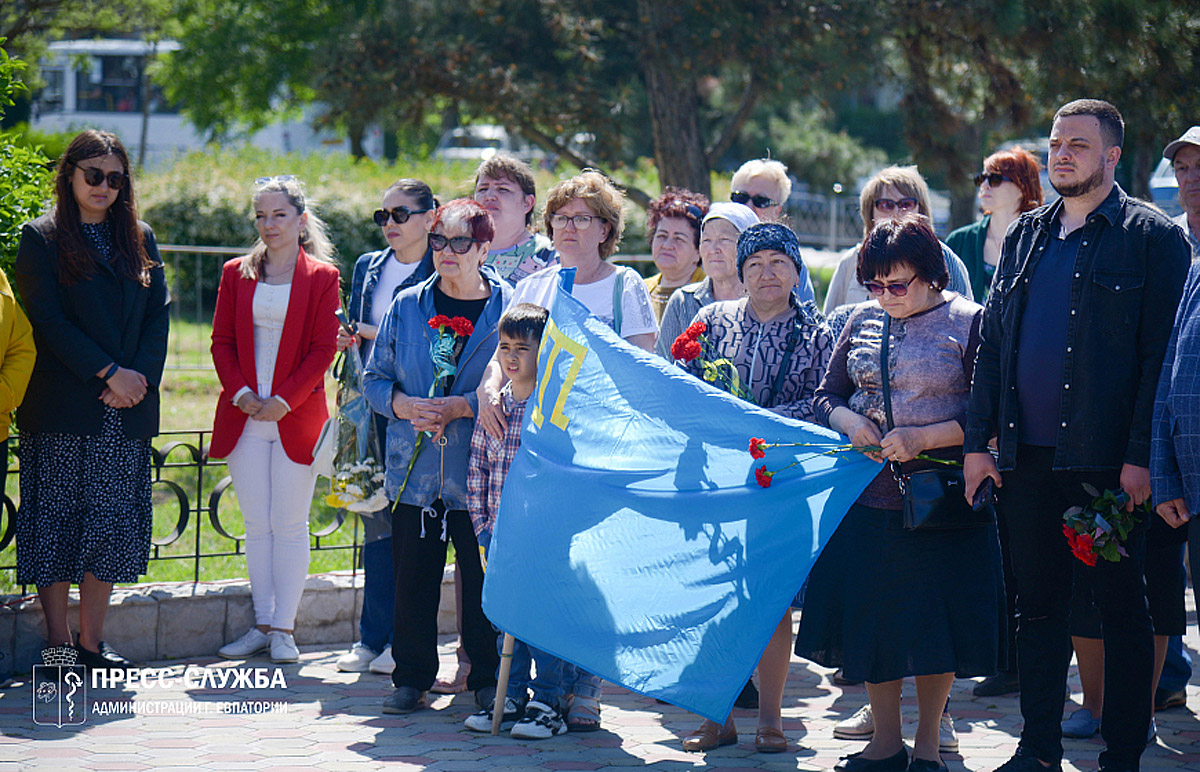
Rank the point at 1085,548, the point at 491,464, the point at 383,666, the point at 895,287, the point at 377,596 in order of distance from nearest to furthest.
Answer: the point at 1085,548, the point at 895,287, the point at 491,464, the point at 383,666, the point at 377,596

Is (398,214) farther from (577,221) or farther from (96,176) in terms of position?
(96,176)

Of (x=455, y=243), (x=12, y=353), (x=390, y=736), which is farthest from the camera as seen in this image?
(x=12, y=353)

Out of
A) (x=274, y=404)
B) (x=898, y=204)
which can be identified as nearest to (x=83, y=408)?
(x=274, y=404)

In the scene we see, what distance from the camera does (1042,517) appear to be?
4441mm

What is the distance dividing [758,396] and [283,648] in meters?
2.82

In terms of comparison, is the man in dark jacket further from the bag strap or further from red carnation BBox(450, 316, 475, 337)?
red carnation BBox(450, 316, 475, 337)

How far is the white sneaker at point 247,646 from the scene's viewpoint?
6199 millimetres

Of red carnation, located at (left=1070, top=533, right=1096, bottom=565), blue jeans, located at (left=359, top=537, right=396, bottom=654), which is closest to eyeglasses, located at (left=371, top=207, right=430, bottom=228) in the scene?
blue jeans, located at (left=359, top=537, right=396, bottom=654)

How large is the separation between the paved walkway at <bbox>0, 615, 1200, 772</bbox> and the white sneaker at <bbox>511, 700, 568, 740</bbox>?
4cm

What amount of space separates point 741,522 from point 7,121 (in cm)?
2242

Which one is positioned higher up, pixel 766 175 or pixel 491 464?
pixel 766 175

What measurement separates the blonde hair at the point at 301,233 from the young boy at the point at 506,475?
5.78ft

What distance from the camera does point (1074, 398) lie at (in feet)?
14.0

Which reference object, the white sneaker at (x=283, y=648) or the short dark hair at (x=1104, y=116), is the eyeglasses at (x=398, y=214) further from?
the short dark hair at (x=1104, y=116)
